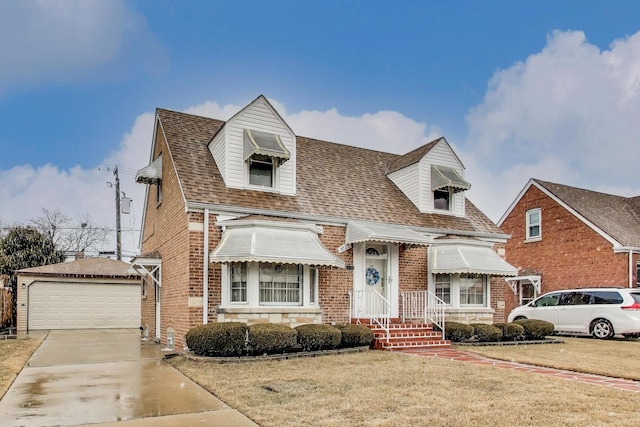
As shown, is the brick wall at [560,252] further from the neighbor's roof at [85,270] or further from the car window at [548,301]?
the neighbor's roof at [85,270]

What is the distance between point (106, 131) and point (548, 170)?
22.5 meters

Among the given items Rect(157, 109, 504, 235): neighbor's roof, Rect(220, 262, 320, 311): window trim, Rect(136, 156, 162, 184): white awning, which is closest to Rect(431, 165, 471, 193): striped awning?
Rect(157, 109, 504, 235): neighbor's roof

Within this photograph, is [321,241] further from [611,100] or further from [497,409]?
[611,100]

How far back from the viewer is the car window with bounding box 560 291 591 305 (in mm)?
18203

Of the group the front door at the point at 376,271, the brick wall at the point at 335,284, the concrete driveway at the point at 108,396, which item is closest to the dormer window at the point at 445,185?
the front door at the point at 376,271

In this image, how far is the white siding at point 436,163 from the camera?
18.7 m

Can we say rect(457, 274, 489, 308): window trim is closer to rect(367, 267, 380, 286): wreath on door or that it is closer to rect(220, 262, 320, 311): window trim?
rect(367, 267, 380, 286): wreath on door

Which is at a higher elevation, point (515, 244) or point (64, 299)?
point (515, 244)

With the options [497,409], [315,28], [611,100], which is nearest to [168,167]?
[315,28]

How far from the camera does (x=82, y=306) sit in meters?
24.3

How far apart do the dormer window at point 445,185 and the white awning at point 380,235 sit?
2.82 m

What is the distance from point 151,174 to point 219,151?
2933 mm

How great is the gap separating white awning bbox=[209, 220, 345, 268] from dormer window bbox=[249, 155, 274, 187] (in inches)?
86.5

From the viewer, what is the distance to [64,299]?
24.0 metres
